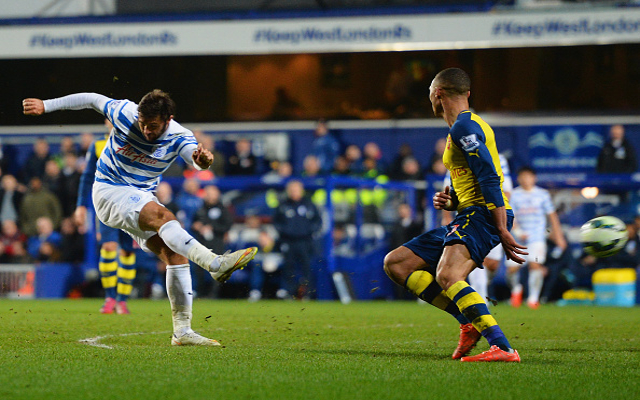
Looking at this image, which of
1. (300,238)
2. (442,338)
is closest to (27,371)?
(442,338)

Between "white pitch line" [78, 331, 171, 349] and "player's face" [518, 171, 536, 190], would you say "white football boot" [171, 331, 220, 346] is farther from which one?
"player's face" [518, 171, 536, 190]

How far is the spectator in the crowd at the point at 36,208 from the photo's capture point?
1571 centimetres

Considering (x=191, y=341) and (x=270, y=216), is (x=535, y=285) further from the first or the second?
(x=191, y=341)

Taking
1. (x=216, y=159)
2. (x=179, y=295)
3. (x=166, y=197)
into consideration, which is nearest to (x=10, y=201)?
(x=166, y=197)

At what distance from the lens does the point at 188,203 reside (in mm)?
15234

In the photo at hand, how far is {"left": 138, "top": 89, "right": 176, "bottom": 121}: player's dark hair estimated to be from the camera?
6.20 m

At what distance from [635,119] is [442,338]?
11467mm

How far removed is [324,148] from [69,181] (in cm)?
469

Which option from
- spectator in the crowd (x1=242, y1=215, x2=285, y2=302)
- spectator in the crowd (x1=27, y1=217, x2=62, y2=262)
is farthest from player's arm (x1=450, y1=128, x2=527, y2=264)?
spectator in the crowd (x1=27, y1=217, x2=62, y2=262)

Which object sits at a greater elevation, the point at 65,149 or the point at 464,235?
the point at 65,149

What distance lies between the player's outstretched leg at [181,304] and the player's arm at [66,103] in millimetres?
1311

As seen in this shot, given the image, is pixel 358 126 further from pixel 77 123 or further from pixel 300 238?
pixel 77 123

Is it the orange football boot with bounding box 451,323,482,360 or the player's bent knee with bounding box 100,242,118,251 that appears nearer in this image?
the orange football boot with bounding box 451,323,482,360

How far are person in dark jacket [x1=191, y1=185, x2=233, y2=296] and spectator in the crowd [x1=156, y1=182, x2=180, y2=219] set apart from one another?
1.28ft
